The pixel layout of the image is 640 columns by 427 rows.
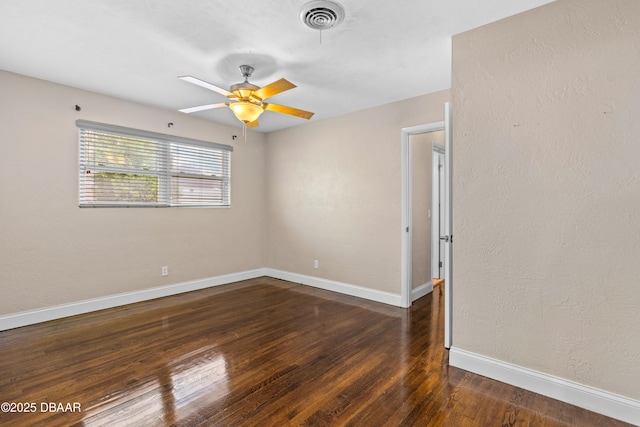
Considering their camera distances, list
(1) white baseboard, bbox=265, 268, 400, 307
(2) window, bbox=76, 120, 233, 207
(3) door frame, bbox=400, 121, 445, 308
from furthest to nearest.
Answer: (1) white baseboard, bbox=265, 268, 400, 307 → (3) door frame, bbox=400, 121, 445, 308 → (2) window, bbox=76, 120, 233, 207

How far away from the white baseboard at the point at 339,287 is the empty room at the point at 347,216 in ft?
0.10

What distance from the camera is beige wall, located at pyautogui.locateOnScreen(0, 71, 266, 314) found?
10.3ft

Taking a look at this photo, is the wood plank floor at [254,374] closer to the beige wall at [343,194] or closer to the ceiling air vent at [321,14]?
→ the beige wall at [343,194]

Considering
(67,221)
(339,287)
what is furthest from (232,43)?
(339,287)

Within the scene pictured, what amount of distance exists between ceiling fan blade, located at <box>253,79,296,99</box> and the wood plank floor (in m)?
2.13

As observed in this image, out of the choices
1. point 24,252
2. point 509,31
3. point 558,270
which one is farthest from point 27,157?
point 558,270

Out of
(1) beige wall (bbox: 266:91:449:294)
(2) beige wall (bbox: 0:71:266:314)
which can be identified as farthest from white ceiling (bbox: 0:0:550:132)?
(1) beige wall (bbox: 266:91:449:294)

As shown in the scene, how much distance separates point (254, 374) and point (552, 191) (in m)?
2.36

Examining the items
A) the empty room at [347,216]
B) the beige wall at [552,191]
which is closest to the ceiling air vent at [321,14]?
the empty room at [347,216]

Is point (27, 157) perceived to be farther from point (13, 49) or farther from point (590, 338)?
point (590, 338)

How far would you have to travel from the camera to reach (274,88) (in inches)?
Result: 98.1

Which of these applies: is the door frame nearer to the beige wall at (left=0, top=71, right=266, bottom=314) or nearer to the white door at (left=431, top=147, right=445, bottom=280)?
the white door at (left=431, top=147, right=445, bottom=280)

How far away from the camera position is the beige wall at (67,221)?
313 centimetres

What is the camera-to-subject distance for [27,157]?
10.5 ft
